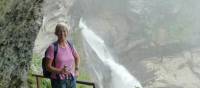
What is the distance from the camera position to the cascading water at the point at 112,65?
24.7m

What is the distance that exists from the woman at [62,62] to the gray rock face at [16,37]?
849 millimetres

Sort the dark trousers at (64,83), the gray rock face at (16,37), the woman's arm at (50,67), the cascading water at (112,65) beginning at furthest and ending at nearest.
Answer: the cascading water at (112,65), the dark trousers at (64,83), the woman's arm at (50,67), the gray rock face at (16,37)

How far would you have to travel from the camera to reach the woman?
4980mm

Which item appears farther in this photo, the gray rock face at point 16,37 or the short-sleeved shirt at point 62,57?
the short-sleeved shirt at point 62,57

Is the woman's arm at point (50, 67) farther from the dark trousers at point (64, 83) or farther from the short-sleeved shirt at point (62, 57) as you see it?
the dark trousers at point (64, 83)

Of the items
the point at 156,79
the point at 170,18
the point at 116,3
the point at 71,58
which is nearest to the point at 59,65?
the point at 71,58

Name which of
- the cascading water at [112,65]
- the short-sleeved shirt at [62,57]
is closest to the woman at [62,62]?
the short-sleeved shirt at [62,57]

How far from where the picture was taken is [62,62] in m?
5.07

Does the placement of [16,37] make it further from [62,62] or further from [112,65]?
[112,65]

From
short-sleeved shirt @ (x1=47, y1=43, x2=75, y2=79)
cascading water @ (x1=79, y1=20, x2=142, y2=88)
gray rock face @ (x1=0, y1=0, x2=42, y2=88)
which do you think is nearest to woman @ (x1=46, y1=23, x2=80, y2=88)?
short-sleeved shirt @ (x1=47, y1=43, x2=75, y2=79)

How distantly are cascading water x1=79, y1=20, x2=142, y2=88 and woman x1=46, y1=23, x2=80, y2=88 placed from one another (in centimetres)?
1910

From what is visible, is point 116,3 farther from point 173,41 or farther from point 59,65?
point 59,65

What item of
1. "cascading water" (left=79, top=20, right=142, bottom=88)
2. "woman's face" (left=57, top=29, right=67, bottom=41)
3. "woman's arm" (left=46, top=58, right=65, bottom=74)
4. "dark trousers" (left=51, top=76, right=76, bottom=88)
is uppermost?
"cascading water" (left=79, top=20, right=142, bottom=88)

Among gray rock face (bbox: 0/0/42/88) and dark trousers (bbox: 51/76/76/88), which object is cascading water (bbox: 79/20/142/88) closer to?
dark trousers (bbox: 51/76/76/88)
